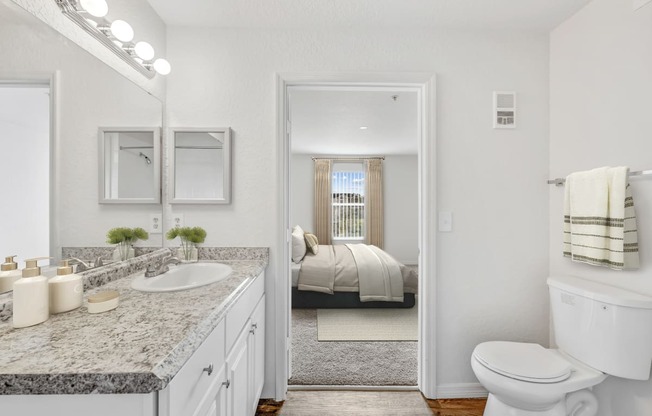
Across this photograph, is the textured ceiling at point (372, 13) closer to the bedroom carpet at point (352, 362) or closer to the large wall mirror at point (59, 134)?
the large wall mirror at point (59, 134)

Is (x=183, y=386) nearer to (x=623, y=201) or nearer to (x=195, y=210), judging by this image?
(x=195, y=210)

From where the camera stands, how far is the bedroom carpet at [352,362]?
2.05 m

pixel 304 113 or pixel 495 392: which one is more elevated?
pixel 304 113

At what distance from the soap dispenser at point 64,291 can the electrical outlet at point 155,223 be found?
2.42ft

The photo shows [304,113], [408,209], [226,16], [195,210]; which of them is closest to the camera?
[226,16]

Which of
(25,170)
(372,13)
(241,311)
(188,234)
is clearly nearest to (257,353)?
(241,311)

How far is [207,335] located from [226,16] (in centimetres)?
180

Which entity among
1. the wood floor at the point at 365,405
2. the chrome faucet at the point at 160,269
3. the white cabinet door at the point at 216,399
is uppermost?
the chrome faucet at the point at 160,269

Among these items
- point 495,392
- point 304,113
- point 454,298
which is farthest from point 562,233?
point 304,113

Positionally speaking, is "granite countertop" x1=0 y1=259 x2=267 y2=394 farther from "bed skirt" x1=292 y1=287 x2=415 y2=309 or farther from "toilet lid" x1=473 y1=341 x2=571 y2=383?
"bed skirt" x1=292 y1=287 x2=415 y2=309

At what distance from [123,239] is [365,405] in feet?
5.65

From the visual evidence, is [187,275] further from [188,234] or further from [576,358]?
[576,358]

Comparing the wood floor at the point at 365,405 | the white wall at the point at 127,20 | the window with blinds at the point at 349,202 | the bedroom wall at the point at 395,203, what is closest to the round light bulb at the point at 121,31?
the white wall at the point at 127,20

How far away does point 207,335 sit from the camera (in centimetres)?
91
